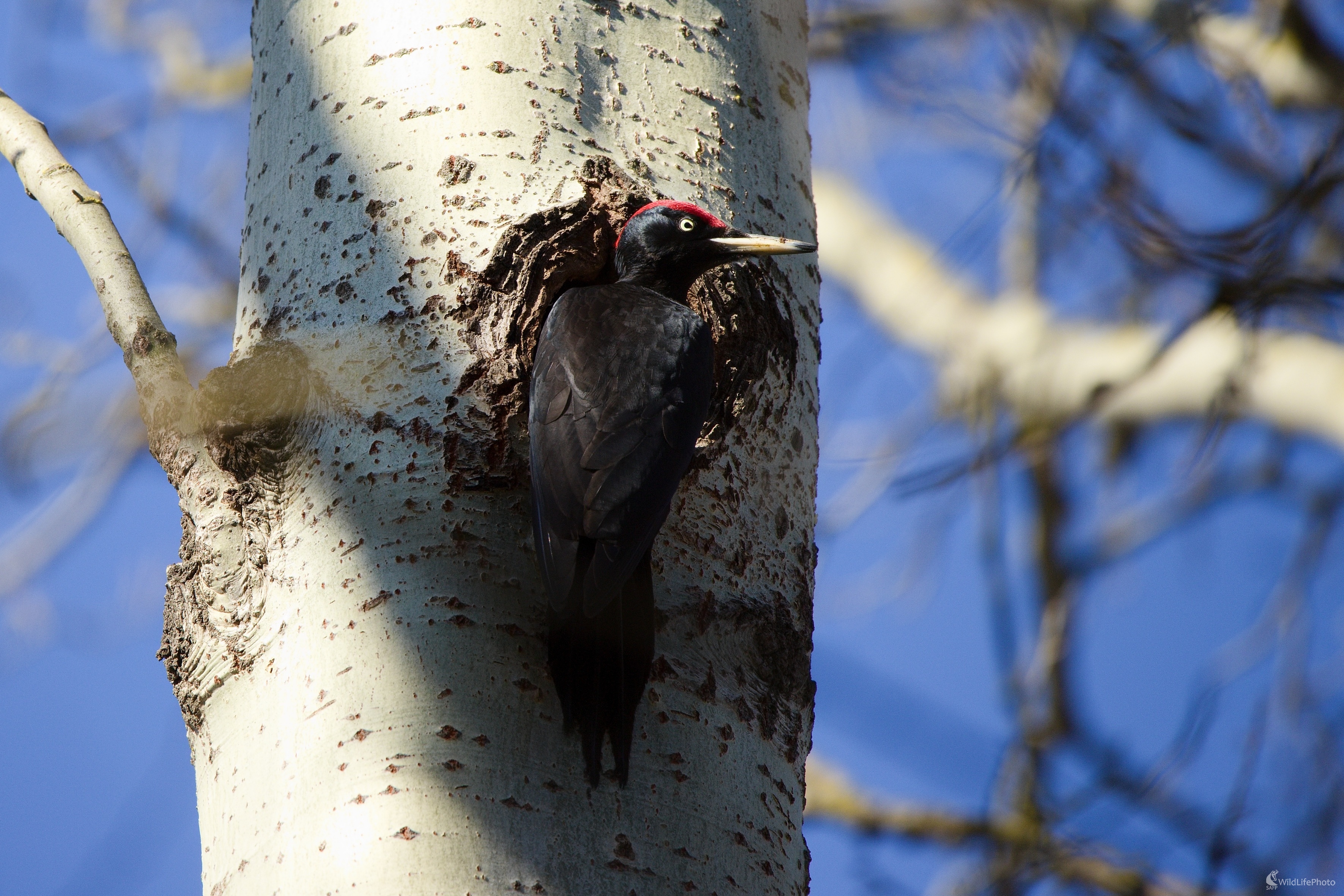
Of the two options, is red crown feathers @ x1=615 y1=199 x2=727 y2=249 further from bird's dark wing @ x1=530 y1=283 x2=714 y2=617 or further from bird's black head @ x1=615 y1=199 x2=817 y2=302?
bird's dark wing @ x1=530 y1=283 x2=714 y2=617

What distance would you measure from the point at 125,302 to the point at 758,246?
3.47 ft

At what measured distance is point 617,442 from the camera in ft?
6.61

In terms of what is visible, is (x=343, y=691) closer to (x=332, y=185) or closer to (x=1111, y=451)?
(x=332, y=185)

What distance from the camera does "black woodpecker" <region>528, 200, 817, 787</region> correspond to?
65.6 inches

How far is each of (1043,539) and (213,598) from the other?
3.44m

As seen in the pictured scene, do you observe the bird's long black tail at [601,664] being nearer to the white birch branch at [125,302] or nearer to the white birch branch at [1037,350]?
the white birch branch at [125,302]

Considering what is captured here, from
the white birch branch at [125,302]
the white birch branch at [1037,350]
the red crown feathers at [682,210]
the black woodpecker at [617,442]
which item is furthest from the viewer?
the white birch branch at [1037,350]

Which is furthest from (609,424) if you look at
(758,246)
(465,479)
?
(758,246)

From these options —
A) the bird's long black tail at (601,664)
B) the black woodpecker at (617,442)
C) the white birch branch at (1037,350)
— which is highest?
the white birch branch at (1037,350)

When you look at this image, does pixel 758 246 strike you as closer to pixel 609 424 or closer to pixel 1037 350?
pixel 609 424

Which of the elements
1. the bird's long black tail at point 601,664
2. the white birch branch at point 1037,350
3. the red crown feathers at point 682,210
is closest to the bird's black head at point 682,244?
the red crown feathers at point 682,210

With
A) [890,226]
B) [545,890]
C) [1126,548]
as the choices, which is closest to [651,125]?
[545,890]

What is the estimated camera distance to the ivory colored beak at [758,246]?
224cm

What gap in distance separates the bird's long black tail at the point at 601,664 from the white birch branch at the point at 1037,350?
1681 millimetres
